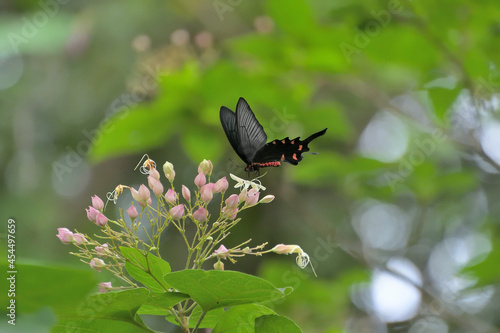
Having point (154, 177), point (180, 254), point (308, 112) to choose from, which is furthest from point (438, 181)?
point (180, 254)

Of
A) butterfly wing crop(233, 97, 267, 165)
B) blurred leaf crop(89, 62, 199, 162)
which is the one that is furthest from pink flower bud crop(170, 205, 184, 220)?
blurred leaf crop(89, 62, 199, 162)

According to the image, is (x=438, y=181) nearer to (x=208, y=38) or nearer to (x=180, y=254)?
(x=208, y=38)

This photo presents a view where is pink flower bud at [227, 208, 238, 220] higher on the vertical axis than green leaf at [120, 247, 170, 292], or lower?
higher

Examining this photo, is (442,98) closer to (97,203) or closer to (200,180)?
(200,180)

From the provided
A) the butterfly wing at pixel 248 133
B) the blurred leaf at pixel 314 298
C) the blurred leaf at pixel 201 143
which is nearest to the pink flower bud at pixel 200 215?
the butterfly wing at pixel 248 133

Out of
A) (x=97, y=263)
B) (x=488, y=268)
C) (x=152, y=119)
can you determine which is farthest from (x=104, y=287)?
(x=488, y=268)

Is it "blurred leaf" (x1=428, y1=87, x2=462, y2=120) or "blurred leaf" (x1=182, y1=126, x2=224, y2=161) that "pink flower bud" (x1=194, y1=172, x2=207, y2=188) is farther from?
"blurred leaf" (x1=428, y1=87, x2=462, y2=120)

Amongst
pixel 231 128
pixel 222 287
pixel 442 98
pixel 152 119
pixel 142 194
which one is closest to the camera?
pixel 222 287
